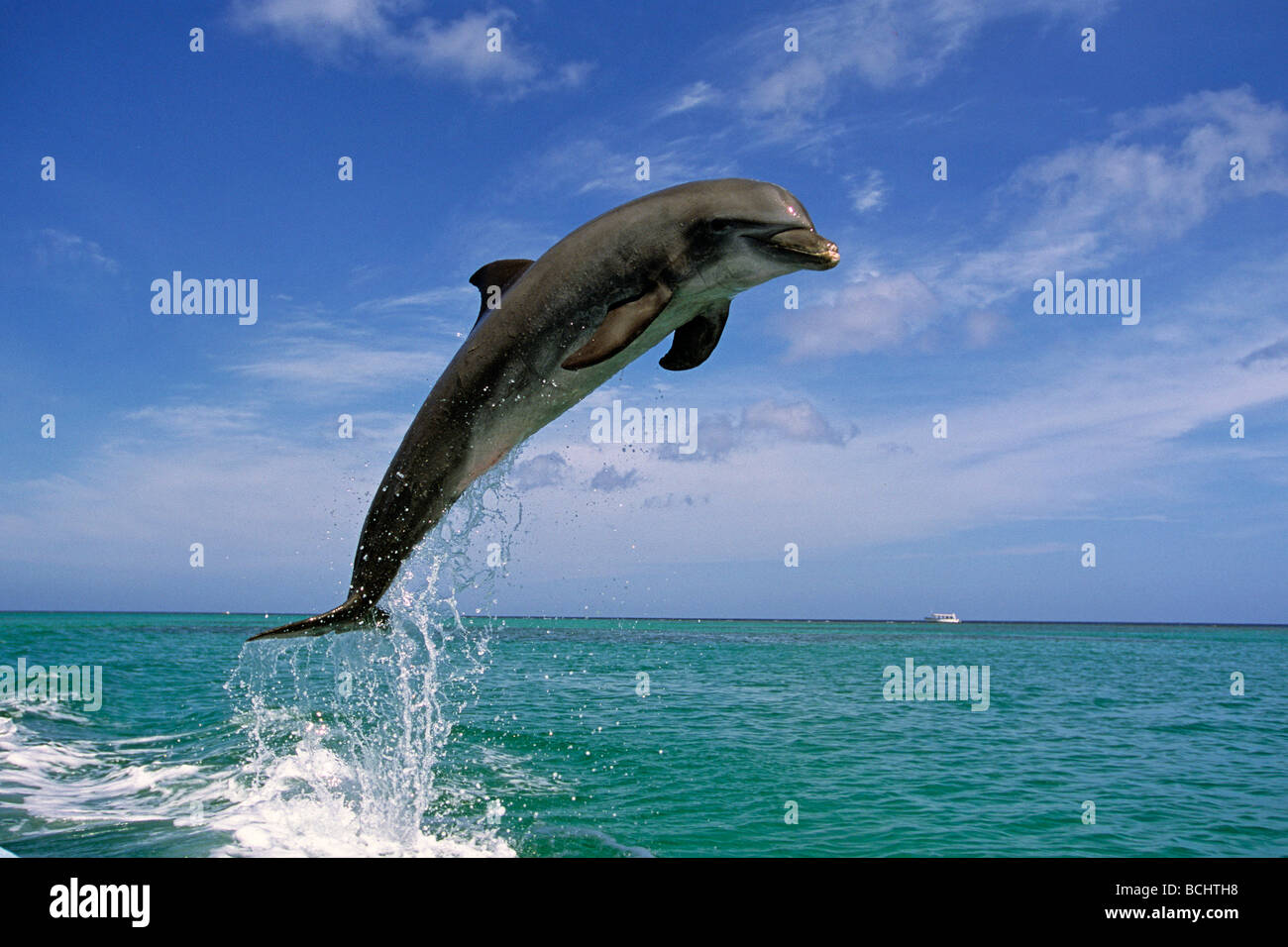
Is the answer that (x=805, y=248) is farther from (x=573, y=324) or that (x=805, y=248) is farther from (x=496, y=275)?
(x=496, y=275)

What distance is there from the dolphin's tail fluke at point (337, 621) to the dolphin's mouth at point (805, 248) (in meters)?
3.79

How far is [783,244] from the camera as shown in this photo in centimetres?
482

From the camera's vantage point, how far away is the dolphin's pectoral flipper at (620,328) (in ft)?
15.6

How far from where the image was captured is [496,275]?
19.5ft

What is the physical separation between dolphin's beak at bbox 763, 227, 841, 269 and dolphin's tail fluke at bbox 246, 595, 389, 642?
3807 mm
